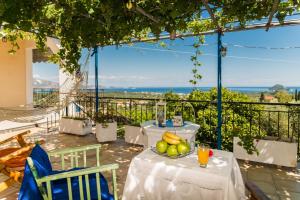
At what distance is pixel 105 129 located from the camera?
16.0ft

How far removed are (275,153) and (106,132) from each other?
10.1ft

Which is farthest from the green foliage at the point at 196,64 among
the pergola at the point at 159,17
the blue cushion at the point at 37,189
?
the blue cushion at the point at 37,189

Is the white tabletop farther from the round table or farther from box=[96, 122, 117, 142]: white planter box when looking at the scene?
box=[96, 122, 117, 142]: white planter box

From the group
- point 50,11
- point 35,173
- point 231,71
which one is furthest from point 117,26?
point 231,71

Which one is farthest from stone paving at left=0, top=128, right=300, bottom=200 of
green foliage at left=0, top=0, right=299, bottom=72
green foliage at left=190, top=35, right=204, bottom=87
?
green foliage at left=0, top=0, right=299, bottom=72

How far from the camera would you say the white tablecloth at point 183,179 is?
1.67 metres

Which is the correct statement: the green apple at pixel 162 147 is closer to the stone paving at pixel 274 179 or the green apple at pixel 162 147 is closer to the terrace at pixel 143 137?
the terrace at pixel 143 137

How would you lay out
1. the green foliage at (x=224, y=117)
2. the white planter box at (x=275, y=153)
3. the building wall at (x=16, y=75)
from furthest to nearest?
the building wall at (x=16, y=75)
the green foliage at (x=224, y=117)
the white planter box at (x=275, y=153)

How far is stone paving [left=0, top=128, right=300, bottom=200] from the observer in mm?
2744

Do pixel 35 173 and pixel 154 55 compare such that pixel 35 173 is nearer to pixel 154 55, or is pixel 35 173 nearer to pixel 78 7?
pixel 78 7

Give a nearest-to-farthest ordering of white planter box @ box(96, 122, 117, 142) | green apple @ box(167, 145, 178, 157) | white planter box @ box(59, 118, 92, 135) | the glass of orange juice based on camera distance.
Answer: the glass of orange juice → green apple @ box(167, 145, 178, 157) → white planter box @ box(96, 122, 117, 142) → white planter box @ box(59, 118, 92, 135)

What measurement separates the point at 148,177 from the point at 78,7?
2.28 metres

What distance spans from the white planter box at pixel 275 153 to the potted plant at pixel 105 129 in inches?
101

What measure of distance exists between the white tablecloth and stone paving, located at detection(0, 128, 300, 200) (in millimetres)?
955
